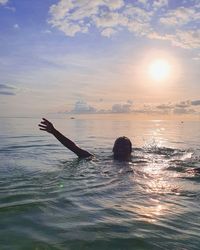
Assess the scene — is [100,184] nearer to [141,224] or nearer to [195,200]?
[195,200]

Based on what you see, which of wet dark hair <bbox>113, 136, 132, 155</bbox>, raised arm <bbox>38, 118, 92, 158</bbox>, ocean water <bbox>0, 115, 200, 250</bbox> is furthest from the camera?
wet dark hair <bbox>113, 136, 132, 155</bbox>

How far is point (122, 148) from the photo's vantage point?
12086 mm

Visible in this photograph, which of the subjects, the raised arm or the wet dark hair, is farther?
the wet dark hair

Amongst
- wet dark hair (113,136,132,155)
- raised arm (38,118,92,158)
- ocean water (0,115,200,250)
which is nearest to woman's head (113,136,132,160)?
wet dark hair (113,136,132,155)

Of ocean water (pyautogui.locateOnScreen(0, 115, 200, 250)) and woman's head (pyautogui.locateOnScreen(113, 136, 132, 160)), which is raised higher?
woman's head (pyautogui.locateOnScreen(113, 136, 132, 160))

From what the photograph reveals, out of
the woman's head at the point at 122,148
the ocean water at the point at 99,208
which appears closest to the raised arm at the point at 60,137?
the ocean water at the point at 99,208

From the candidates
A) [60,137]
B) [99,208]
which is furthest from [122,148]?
[99,208]

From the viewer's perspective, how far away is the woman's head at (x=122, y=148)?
11719 millimetres

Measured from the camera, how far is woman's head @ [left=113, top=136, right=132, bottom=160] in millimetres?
11719

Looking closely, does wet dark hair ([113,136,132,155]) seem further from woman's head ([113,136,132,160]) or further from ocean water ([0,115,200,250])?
ocean water ([0,115,200,250])

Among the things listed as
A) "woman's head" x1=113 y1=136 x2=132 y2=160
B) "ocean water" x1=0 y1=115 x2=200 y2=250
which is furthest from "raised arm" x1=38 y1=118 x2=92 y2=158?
"woman's head" x1=113 y1=136 x2=132 y2=160

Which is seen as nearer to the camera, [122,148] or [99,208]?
[99,208]

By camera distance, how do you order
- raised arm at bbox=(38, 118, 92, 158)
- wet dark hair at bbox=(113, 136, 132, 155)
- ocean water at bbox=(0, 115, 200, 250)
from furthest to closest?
wet dark hair at bbox=(113, 136, 132, 155)
raised arm at bbox=(38, 118, 92, 158)
ocean water at bbox=(0, 115, 200, 250)

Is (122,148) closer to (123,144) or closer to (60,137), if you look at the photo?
(123,144)
